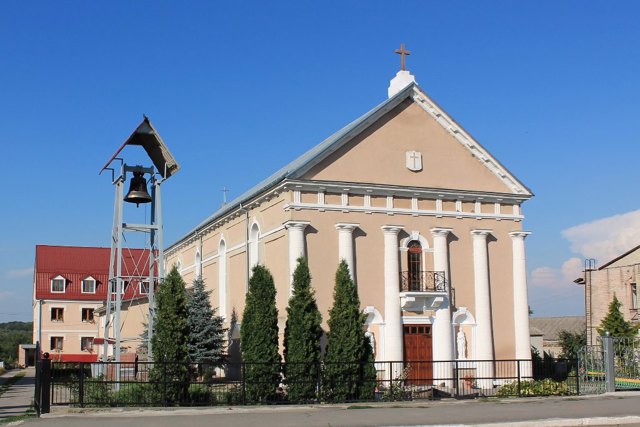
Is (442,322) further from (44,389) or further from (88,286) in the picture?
→ (88,286)

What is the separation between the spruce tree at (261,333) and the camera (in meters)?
22.7

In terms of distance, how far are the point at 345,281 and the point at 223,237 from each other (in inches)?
531

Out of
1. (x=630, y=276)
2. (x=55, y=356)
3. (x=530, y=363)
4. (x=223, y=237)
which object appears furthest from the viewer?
(x=55, y=356)

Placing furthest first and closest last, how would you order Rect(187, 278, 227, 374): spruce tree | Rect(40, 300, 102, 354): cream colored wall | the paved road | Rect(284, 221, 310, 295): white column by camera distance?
Rect(40, 300, 102, 354): cream colored wall, Rect(187, 278, 227, 374): spruce tree, Rect(284, 221, 310, 295): white column, the paved road

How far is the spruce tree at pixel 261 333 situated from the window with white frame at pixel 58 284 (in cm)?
4187

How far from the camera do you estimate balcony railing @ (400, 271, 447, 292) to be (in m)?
29.2

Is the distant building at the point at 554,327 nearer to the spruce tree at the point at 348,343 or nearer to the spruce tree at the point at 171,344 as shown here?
the spruce tree at the point at 348,343

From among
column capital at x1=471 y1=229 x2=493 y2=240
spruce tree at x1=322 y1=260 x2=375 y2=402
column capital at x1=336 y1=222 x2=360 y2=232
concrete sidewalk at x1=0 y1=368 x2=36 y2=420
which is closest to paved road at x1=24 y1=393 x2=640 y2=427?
spruce tree at x1=322 y1=260 x2=375 y2=402

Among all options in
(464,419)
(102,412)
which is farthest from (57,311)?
(464,419)

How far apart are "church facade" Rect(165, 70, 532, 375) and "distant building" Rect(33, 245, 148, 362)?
32.7 metres

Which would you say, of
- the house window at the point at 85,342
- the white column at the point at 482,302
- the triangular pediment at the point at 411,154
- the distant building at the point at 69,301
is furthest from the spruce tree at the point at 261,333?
the house window at the point at 85,342

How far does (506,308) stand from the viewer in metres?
30.8

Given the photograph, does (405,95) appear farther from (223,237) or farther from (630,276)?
(630,276)

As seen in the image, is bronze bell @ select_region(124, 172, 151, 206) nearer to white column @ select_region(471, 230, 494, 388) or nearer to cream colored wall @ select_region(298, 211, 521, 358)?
cream colored wall @ select_region(298, 211, 521, 358)
